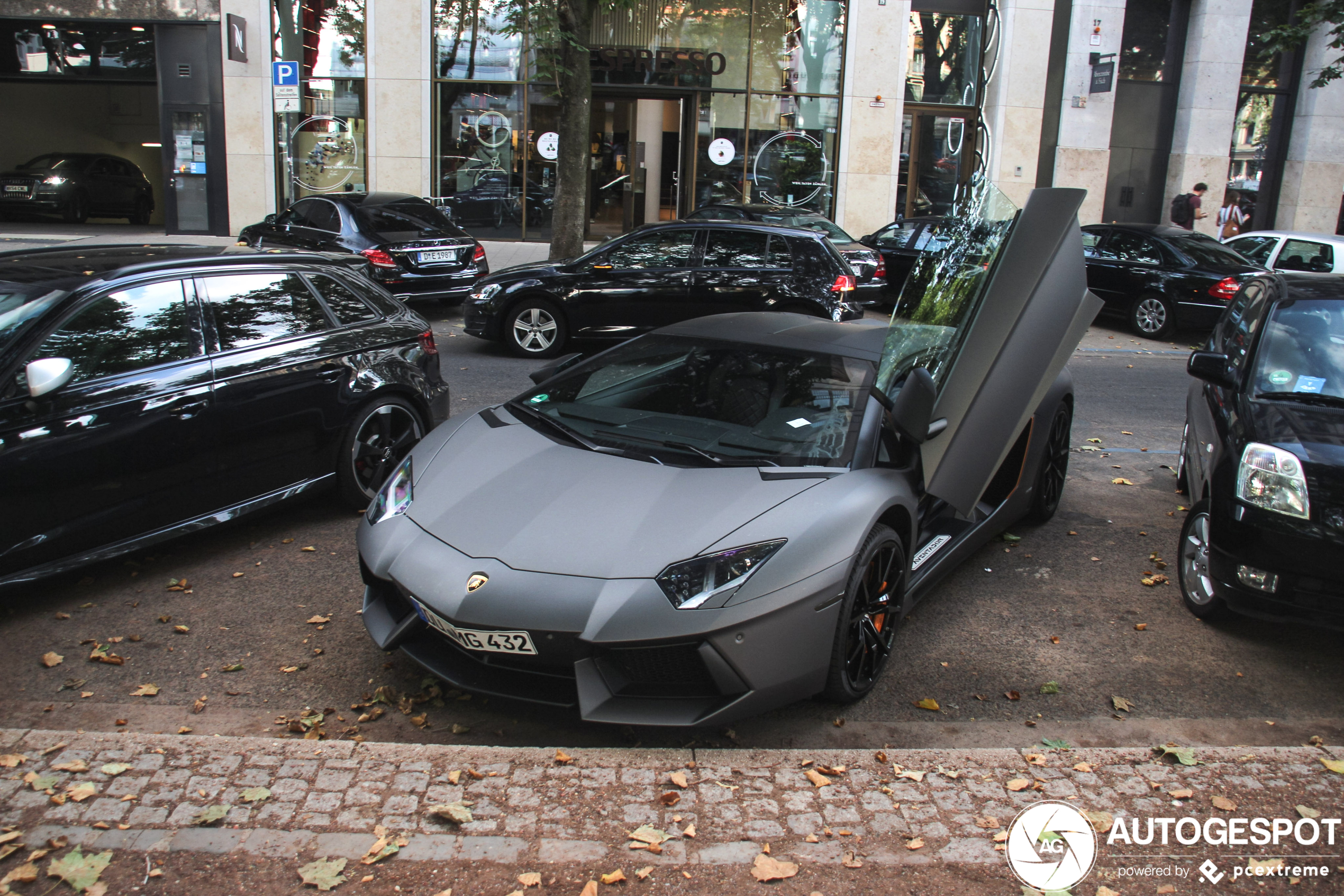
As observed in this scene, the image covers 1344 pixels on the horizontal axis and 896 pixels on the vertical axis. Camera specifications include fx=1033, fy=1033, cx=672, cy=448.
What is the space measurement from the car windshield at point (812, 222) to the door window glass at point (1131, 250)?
3789 millimetres

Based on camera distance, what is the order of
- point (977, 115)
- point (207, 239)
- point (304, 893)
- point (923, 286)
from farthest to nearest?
point (977, 115) → point (207, 239) → point (923, 286) → point (304, 893)

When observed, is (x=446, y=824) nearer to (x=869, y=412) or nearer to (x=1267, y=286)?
(x=869, y=412)

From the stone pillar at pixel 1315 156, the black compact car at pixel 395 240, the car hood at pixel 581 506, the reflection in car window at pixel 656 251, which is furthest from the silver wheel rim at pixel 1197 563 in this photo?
the stone pillar at pixel 1315 156

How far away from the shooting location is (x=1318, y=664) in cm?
461

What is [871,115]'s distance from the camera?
2150cm

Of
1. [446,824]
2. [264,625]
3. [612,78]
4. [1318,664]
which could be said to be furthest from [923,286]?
[612,78]

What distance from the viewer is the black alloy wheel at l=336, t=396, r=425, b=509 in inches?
231

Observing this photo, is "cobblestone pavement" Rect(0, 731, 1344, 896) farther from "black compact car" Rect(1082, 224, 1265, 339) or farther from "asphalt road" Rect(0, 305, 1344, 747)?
"black compact car" Rect(1082, 224, 1265, 339)

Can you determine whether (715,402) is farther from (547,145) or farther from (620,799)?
(547,145)

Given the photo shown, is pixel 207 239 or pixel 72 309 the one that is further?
pixel 207 239

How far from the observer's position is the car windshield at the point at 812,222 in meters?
13.8

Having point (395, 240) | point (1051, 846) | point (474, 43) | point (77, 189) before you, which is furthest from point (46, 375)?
point (77, 189)

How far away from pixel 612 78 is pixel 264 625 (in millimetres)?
18719

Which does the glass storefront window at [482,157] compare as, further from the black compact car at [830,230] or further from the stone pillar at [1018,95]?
the stone pillar at [1018,95]
